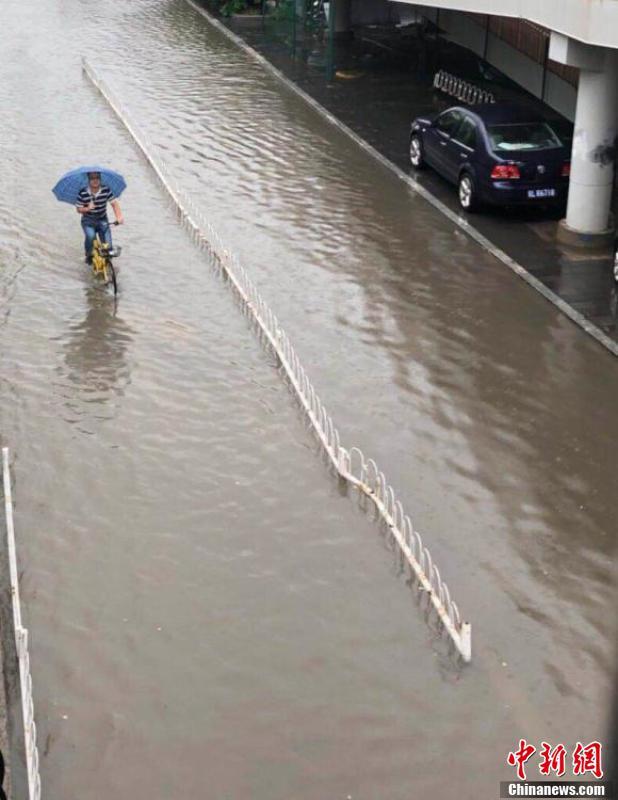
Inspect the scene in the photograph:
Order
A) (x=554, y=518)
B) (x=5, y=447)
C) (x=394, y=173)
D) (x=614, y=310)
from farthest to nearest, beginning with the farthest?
1. (x=394, y=173)
2. (x=614, y=310)
3. (x=5, y=447)
4. (x=554, y=518)

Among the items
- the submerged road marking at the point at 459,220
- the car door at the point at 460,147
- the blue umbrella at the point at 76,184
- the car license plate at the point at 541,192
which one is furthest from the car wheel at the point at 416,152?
the blue umbrella at the point at 76,184

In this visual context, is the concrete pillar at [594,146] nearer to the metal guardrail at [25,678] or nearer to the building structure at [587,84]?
the building structure at [587,84]

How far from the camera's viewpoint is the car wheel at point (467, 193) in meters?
18.3

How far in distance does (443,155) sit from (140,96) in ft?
28.9

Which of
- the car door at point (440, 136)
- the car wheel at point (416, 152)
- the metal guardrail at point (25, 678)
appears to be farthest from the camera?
the car wheel at point (416, 152)

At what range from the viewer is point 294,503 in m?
10.9

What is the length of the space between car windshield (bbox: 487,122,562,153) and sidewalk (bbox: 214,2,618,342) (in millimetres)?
971

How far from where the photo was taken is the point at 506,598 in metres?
9.52

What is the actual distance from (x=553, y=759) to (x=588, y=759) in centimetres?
23

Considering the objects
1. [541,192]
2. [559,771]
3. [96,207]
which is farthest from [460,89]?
[559,771]

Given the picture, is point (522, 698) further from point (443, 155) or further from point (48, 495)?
point (443, 155)

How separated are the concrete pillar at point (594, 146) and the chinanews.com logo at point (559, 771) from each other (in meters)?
10.1

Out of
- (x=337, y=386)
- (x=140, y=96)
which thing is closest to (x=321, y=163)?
(x=140, y=96)

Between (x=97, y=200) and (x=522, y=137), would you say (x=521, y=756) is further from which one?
(x=522, y=137)
